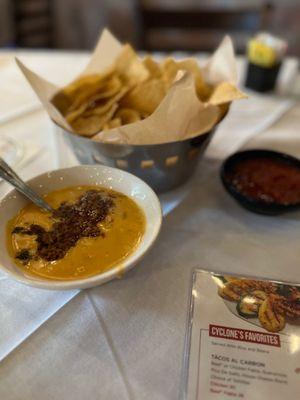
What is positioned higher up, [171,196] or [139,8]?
[139,8]

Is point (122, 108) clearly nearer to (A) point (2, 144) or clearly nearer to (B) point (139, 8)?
(A) point (2, 144)

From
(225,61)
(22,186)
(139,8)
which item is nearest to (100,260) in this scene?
(22,186)

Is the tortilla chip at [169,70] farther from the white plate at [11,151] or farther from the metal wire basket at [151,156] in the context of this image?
the white plate at [11,151]

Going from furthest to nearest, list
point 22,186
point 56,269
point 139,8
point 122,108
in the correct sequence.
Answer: point 139,8 < point 122,108 < point 22,186 < point 56,269

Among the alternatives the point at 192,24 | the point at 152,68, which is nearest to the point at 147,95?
the point at 152,68

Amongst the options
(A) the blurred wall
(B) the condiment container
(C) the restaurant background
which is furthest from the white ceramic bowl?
(A) the blurred wall

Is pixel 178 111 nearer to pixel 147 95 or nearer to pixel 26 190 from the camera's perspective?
pixel 147 95
